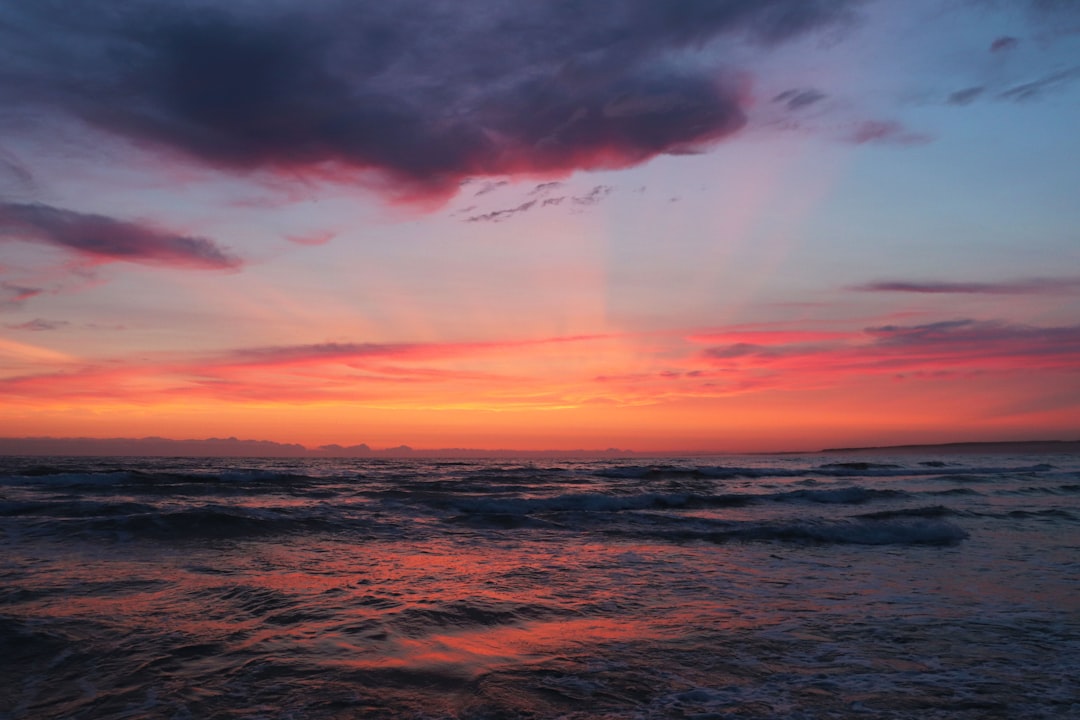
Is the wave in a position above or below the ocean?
below

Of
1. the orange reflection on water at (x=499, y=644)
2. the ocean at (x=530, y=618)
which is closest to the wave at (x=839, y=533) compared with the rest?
the ocean at (x=530, y=618)

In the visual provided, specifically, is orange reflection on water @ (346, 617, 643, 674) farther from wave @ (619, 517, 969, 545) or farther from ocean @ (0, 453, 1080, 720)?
wave @ (619, 517, 969, 545)

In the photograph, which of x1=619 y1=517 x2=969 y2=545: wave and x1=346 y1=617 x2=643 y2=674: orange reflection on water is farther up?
x1=346 y1=617 x2=643 y2=674: orange reflection on water

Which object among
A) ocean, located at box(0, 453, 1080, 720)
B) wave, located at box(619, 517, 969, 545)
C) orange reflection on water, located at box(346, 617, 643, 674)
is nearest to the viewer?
ocean, located at box(0, 453, 1080, 720)

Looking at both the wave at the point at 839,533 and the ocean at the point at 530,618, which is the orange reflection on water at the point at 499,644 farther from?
the wave at the point at 839,533

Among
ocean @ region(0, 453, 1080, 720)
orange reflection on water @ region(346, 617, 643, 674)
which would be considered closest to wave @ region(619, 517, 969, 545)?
ocean @ region(0, 453, 1080, 720)

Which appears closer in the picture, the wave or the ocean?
the ocean

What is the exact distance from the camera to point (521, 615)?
8344 millimetres

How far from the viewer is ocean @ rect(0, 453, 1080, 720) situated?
221 inches

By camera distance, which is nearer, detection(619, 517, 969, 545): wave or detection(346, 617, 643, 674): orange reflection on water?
detection(346, 617, 643, 674): orange reflection on water

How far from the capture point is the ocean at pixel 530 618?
5.61 meters

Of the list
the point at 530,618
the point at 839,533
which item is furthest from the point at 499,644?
the point at 839,533

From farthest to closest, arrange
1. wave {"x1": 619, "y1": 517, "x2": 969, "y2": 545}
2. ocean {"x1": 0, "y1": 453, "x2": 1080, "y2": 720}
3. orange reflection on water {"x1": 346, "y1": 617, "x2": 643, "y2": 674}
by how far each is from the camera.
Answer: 1. wave {"x1": 619, "y1": 517, "x2": 969, "y2": 545}
2. orange reflection on water {"x1": 346, "y1": 617, "x2": 643, "y2": 674}
3. ocean {"x1": 0, "y1": 453, "x2": 1080, "y2": 720}

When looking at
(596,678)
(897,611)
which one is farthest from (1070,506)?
(596,678)
